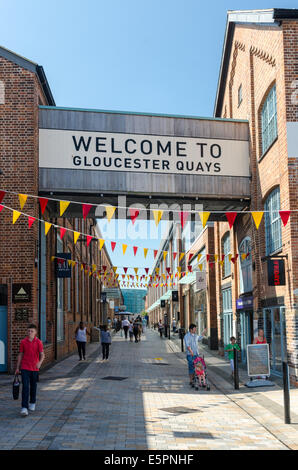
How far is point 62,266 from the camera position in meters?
20.4

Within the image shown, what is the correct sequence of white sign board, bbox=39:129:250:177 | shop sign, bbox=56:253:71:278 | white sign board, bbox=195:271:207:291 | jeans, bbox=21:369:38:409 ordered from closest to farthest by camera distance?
jeans, bbox=21:369:38:409, white sign board, bbox=39:129:250:177, shop sign, bbox=56:253:71:278, white sign board, bbox=195:271:207:291

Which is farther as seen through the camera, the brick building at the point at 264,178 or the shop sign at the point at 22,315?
the shop sign at the point at 22,315

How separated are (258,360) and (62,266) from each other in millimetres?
9580

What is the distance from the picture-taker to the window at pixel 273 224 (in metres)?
15.4

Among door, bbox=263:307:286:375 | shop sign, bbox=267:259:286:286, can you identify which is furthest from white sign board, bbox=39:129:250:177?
door, bbox=263:307:286:375

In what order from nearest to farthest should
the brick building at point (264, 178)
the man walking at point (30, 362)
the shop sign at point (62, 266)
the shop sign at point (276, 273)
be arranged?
the man walking at point (30, 362) → the shop sign at point (276, 273) → the brick building at point (264, 178) → the shop sign at point (62, 266)

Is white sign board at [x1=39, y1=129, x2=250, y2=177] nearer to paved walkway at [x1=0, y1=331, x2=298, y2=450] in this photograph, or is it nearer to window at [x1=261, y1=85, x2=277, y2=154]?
window at [x1=261, y1=85, x2=277, y2=154]

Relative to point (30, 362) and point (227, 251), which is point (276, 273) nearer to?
point (30, 362)

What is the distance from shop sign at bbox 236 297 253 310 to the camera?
17747 millimetres

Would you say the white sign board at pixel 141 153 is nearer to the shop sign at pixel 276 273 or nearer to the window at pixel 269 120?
the window at pixel 269 120

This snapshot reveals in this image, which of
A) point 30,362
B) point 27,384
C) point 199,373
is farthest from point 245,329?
point 27,384

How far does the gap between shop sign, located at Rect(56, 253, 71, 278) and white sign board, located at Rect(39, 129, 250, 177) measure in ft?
14.7

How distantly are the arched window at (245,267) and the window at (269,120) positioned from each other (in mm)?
3652

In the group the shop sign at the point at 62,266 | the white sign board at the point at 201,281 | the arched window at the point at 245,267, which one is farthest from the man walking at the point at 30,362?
the white sign board at the point at 201,281
